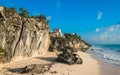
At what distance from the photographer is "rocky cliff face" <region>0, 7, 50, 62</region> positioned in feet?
96.5

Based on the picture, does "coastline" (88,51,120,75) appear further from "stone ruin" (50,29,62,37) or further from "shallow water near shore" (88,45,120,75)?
"stone ruin" (50,29,62,37)

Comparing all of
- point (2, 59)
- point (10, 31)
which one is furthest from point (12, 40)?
point (2, 59)

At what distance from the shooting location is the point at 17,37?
32.1 meters

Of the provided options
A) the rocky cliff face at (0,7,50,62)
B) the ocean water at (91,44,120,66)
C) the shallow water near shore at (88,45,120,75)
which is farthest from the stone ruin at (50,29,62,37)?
the rocky cliff face at (0,7,50,62)

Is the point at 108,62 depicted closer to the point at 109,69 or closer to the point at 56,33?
the point at 109,69

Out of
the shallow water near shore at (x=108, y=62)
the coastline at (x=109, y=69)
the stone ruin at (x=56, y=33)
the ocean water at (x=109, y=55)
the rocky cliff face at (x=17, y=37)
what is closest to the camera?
the rocky cliff face at (x=17, y=37)

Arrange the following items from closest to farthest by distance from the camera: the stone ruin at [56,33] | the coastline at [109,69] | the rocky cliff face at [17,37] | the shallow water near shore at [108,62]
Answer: the rocky cliff face at [17,37], the coastline at [109,69], the shallow water near shore at [108,62], the stone ruin at [56,33]

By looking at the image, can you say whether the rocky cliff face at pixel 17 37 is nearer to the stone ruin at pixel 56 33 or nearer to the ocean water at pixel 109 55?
the ocean water at pixel 109 55

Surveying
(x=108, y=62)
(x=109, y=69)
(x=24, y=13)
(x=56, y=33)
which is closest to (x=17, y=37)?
(x=24, y=13)

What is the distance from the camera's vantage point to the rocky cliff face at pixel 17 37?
29420 mm

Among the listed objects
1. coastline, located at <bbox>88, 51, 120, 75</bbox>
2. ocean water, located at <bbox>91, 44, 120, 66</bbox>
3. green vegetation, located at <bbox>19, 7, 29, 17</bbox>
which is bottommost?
coastline, located at <bbox>88, 51, 120, 75</bbox>

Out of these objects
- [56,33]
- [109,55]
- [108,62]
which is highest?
[56,33]

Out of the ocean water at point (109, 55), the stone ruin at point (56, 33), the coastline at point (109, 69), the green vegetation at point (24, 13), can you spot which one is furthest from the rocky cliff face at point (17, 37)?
the stone ruin at point (56, 33)

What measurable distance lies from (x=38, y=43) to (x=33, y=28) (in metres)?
4.66
